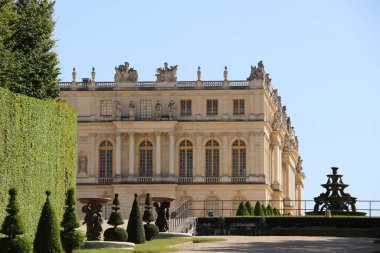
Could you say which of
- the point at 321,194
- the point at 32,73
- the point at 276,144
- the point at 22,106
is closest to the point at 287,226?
the point at 321,194

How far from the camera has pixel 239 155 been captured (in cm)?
10044

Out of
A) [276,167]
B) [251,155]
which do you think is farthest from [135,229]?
[276,167]

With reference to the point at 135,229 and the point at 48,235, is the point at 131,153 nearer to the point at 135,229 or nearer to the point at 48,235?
the point at 135,229

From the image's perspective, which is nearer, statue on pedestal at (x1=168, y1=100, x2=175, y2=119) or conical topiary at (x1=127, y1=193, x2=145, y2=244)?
conical topiary at (x1=127, y1=193, x2=145, y2=244)

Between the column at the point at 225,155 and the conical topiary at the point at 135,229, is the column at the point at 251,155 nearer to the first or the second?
the column at the point at 225,155

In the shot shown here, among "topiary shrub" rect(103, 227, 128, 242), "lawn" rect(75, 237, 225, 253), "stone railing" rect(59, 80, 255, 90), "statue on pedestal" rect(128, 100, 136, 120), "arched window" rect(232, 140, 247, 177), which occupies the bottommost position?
"lawn" rect(75, 237, 225, 253)

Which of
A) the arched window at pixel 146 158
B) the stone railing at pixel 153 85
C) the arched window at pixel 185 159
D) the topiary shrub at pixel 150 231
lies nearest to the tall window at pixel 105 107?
the stone railing at pixel 153 85

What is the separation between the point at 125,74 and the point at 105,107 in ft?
11.8

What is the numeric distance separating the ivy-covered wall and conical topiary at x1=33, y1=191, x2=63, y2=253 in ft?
5.74

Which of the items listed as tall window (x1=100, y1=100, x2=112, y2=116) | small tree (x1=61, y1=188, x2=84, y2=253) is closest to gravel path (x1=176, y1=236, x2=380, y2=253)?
small tree (x1=61, y1=188, x2=84, y2=253)

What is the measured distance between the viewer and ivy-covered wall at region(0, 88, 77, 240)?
36.5m

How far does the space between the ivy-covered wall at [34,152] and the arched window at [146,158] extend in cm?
5707

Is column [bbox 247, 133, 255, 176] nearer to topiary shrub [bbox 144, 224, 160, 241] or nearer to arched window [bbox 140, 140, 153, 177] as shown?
arched window [bbox 140, 140, 153, 177]

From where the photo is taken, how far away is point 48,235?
113 ft
